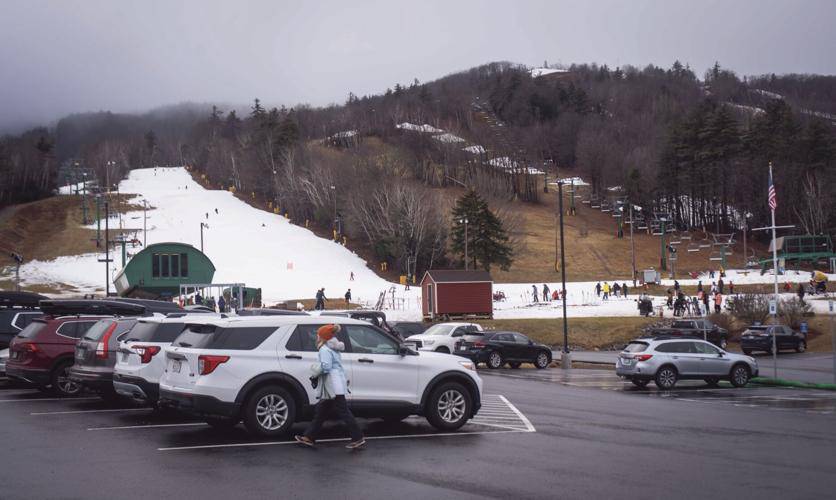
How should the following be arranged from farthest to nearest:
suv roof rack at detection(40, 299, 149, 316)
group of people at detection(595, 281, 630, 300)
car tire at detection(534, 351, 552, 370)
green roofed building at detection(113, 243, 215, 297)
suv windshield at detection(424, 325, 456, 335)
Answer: group of people at detection(595, 281, 630, 300) → green roofed building at detection(113, 243, 215, 297) → suv windshield at detection(424, 325, 456, 335) → car tire at detection(534, 351, 552, 370) → suv roof rack at detection(40, 299, 149, 316)

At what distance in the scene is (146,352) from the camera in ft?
45.7

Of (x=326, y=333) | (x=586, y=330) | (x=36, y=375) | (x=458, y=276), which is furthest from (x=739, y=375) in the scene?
(x=458, y=276)

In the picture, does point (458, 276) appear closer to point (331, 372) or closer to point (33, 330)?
point (33, 330)

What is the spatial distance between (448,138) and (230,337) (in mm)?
148733

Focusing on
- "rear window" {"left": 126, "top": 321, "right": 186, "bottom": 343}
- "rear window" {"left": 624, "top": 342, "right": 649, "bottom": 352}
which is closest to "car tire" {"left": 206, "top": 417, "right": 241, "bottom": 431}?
"rear window" {"left": 126, "top": 321, "right": 186, "bottom": 343}

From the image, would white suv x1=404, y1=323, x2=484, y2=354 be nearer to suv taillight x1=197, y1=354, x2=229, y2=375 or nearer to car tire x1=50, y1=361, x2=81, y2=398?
car tire x1=50, y1=361, x2=81, y2=398

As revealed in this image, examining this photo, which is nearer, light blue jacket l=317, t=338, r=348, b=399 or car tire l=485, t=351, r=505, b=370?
light blue jacket l=317, t=338, r=348, b=399

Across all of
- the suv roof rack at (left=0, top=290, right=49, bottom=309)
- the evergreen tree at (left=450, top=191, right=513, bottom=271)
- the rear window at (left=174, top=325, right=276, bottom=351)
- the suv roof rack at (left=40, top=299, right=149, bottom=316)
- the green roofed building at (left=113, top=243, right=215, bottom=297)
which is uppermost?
the evergreen tree at (left=450, top=191, right=513, bottom=271)

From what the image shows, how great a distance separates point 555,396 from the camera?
19750 mm

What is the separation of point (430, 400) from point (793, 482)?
5465 millimetres

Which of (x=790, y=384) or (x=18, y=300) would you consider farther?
(x=18, y=300)

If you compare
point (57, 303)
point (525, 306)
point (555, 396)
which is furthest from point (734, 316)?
point (57, 303)

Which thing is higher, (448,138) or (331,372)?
(448,138)

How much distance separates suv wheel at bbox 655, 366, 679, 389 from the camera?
79.6 feet
